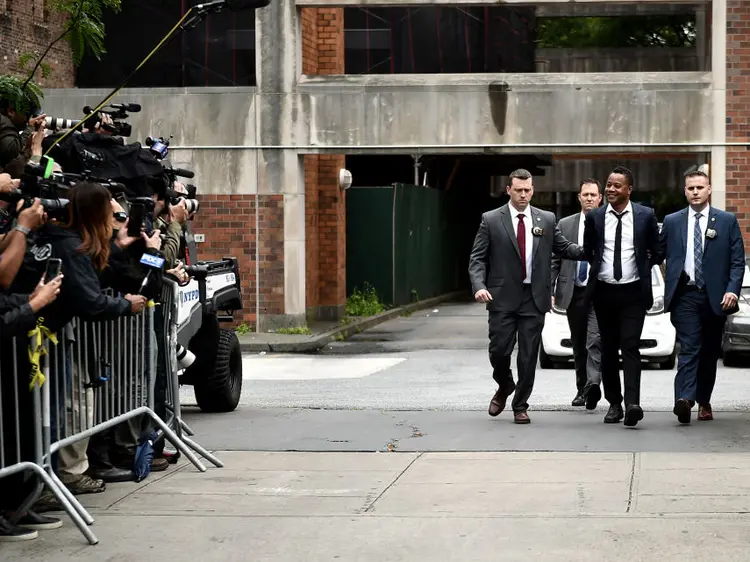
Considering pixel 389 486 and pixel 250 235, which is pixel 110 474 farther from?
pixel 250 235

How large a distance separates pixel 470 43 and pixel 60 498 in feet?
85.0

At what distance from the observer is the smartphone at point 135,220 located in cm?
870

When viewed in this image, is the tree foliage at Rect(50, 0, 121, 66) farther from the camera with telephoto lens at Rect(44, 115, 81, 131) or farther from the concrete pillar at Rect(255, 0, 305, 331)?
the concrete pillar at Rect(255, 0, 305, 331)

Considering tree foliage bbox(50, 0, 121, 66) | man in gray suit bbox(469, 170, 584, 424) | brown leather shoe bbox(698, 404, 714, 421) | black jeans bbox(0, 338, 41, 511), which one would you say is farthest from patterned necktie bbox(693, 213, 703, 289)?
black jeans bbox(0, 338, 41, 511)

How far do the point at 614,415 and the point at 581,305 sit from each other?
1.32m

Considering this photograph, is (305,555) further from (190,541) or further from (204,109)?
(204,109)

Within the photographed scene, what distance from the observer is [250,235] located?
2167 centimetres

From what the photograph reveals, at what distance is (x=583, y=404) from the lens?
12.4 meters

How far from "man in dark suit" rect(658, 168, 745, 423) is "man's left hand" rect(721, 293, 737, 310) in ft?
0.13

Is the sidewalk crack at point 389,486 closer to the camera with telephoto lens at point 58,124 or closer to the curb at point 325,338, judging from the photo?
the camera with telephoto lens at point 58,124

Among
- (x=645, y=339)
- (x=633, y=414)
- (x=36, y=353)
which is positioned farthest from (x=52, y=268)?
(x=645, y=339)

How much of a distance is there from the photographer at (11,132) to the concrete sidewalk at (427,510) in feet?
7.98

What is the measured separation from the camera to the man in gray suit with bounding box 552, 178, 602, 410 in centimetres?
1214

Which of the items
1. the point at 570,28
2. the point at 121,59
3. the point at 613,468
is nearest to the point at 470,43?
the point at 121,59
